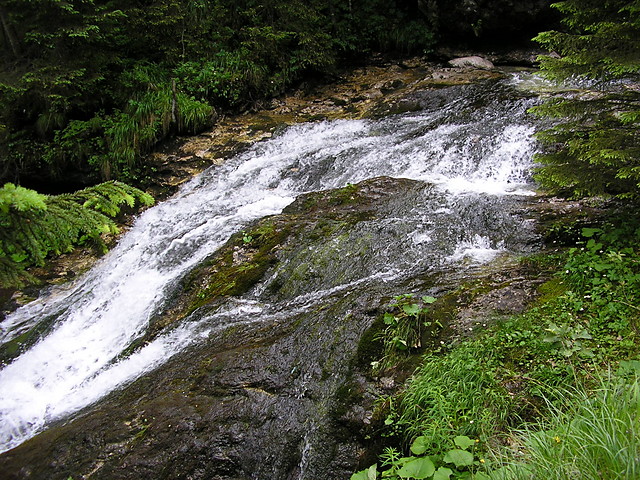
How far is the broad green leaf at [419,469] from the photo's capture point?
91.7 inches

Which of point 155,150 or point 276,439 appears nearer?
point 276,439

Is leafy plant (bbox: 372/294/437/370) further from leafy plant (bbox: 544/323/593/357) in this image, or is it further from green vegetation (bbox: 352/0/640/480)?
leafy plant (bbox: 544/323/593/357)

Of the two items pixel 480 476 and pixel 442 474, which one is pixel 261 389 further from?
pixel 480 476

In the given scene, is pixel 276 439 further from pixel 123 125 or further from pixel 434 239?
pixel 123 125

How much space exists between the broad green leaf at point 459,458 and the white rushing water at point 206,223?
3.11 meters

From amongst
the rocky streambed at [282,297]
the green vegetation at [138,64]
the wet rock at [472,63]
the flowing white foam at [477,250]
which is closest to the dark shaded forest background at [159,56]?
the green vegetation at [138,64]

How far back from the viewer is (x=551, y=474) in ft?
6.74

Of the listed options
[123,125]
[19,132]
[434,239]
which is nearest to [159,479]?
[434,239]

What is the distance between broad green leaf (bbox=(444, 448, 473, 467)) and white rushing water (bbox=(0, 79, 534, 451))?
3.11 m

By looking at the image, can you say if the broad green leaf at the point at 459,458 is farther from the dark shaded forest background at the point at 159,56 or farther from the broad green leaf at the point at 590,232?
the dark shaded forest background at the point at 159,56

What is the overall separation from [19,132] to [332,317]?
11.8 metres

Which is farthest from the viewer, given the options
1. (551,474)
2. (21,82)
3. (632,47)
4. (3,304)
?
(21,82)

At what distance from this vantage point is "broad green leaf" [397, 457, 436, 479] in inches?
91.7

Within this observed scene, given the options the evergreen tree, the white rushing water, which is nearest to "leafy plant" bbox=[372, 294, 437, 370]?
the white rushing water
